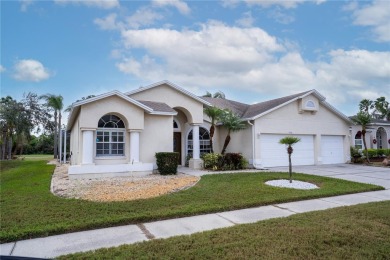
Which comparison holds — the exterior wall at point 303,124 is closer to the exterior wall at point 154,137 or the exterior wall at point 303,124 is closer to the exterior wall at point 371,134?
the exterior wall at point 371,134

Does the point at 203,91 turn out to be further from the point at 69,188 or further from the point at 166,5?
the point at 69,188

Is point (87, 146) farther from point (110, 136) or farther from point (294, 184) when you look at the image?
point (294, 184)

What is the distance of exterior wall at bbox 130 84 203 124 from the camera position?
17.0m

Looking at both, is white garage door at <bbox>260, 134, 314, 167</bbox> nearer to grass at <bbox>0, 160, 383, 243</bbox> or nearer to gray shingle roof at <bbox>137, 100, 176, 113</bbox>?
gray shingle roof at <bbox>137, 100, 176, 113</bbox>

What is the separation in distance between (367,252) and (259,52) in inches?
648

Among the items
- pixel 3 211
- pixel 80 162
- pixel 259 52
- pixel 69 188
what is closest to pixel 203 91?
pixel 259 52

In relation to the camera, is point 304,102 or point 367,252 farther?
point 304,102

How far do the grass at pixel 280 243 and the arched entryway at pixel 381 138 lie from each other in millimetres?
26427

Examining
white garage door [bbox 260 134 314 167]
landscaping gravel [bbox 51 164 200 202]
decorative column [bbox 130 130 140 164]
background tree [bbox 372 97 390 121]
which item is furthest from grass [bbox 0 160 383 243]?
background tree [bbox 372 97 390 121]

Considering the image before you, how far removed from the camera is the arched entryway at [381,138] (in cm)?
2736

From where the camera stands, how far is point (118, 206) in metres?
7.00

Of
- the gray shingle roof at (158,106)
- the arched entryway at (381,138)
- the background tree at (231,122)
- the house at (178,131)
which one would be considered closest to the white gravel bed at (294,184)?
the house at (178,131)

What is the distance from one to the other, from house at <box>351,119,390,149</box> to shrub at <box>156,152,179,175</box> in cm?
1832

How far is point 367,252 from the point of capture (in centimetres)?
415
